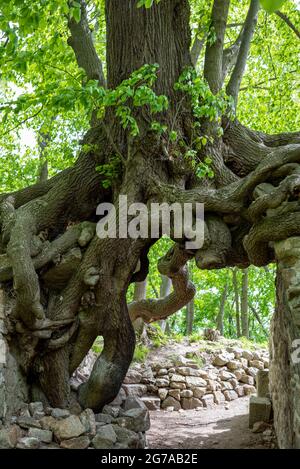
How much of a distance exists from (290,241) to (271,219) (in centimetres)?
34

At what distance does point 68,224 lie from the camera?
23.2ft

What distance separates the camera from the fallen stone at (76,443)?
5172mm

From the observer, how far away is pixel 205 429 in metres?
8.12

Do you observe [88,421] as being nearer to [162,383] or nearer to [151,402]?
[151,402]

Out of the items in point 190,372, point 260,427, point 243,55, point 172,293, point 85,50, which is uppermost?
point 85,50

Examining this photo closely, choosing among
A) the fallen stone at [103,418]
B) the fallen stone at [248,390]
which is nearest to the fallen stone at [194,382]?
the fallen stone at [248,390]

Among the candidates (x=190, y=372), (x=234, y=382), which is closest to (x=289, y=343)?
(x=190, y=372)

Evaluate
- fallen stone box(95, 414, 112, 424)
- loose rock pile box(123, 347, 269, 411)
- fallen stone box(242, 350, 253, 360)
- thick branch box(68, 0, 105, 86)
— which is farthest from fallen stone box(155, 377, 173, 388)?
thick branch box(68, 0, 105, 86)

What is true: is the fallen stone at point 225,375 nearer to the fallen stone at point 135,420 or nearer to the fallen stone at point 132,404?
the fallen stone at point 132,404

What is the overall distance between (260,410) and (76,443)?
3.25 m

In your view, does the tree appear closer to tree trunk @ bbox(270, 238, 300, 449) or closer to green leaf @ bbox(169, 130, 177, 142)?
green leaf @ bbox(169, 130, 177, 142)

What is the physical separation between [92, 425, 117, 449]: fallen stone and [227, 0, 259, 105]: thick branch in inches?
203

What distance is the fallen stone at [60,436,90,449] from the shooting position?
5172 mm

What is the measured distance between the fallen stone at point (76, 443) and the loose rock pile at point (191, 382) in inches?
A: 172
